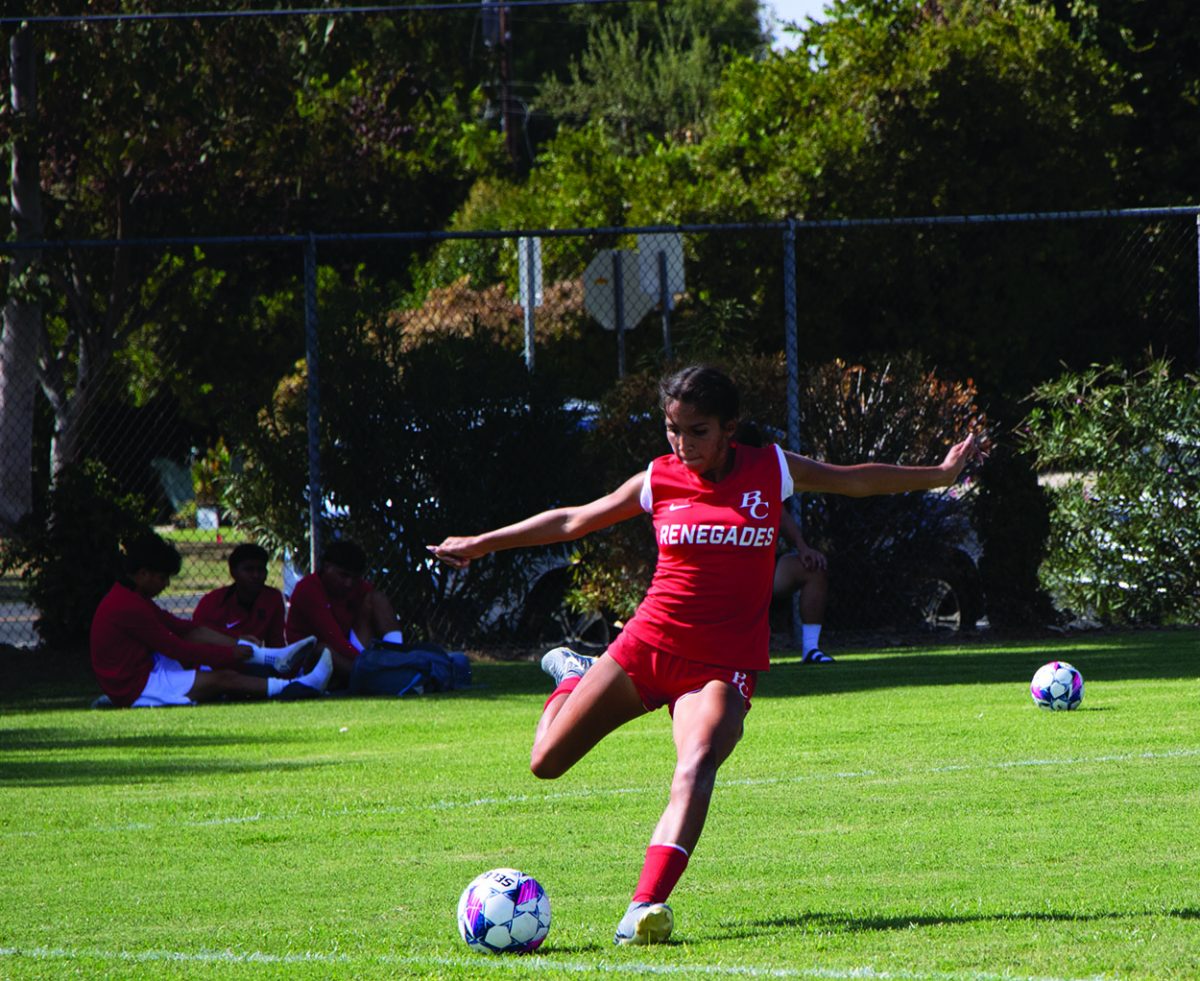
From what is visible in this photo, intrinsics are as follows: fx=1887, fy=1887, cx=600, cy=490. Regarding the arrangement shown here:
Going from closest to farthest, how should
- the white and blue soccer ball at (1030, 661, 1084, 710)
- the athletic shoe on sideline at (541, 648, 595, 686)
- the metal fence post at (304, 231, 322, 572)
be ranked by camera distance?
the athletic shoe on sideline at (541, 648, 595, 686), the white and blue soccer ball at (1030, 661, 1084, 710), the metal fence post at (304, 231, 322, 572)

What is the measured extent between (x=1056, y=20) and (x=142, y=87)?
41.8ft

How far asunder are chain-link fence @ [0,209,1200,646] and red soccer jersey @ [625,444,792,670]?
9137 mm

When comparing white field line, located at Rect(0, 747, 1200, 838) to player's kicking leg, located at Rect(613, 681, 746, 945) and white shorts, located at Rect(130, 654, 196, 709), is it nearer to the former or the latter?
player's kicking leg, located at Rect(613, 681, 746, 945)

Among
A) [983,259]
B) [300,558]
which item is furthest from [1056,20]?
[300,558]

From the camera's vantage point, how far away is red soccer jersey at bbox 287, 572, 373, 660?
1487cm

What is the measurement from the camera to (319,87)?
26031 mm

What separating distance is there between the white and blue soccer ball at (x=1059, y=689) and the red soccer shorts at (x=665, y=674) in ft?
18.1

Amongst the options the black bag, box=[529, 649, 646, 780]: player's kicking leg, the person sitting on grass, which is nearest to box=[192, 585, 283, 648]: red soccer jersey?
the black bag

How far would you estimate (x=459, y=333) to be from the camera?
55.6 ft

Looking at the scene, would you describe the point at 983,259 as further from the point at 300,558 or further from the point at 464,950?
the point at 464,950

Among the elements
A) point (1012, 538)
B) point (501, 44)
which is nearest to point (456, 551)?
point (1012, 538)

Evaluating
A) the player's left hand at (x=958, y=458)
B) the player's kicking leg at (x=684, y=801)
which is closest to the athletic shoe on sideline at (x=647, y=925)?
the player's kicking leg at (x=684, y=801)

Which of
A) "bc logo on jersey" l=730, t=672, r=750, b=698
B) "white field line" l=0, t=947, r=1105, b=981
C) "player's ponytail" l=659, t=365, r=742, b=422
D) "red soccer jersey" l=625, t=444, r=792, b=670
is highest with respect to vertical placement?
"player's ponytail" l=659, t=365, r=742, b=422

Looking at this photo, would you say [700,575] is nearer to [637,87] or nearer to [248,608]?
[248,608]
